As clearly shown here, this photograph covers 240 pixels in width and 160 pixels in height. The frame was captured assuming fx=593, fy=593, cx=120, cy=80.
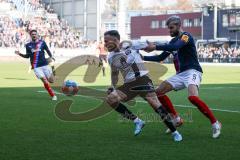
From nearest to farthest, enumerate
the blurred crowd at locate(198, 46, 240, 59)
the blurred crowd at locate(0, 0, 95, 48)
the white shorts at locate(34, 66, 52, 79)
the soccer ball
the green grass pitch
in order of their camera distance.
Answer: the green grass pitch, the white shorts at locate(34, 66, 52, 79), the soccer ball, the blurred crowd at locate(0, 0, 95, 48), the blurred crowd at locate(198, 46, 240, 59)

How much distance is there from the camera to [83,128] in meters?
11.3

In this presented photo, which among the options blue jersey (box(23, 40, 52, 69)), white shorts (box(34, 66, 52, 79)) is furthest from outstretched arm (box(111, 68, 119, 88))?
blue jersey (box(23, 40, 52, 69))

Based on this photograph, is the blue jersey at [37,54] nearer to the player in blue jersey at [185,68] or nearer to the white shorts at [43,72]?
the white shorts at [43,72]

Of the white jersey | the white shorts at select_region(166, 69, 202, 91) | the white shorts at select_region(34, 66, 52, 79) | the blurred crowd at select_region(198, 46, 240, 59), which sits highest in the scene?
the white jersey

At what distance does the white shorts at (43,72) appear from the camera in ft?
62.5

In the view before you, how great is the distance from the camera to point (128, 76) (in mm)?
10336

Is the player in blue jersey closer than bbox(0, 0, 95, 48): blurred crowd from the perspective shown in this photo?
Yes

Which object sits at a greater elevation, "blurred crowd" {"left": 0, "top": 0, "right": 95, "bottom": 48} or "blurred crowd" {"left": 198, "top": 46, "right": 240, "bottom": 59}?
"blurred crowd" {"left": 0, "top": 0, "right": 95, "bottom": 48}

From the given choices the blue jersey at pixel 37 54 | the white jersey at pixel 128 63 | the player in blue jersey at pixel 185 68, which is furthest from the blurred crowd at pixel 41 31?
the white jersey at pixel 128 63

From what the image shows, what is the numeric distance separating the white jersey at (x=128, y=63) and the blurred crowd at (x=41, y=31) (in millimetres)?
48296

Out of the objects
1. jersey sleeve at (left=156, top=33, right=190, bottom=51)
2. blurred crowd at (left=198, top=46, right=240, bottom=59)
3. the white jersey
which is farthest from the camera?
blurred crowd at (left=198, top=46, right=240, bottom=59)

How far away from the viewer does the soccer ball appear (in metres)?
19.2

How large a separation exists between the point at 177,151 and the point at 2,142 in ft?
9.16

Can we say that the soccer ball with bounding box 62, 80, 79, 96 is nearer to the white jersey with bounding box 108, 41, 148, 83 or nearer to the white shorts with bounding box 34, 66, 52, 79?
the white shorts with bounding box 34, 66, 52, 79
